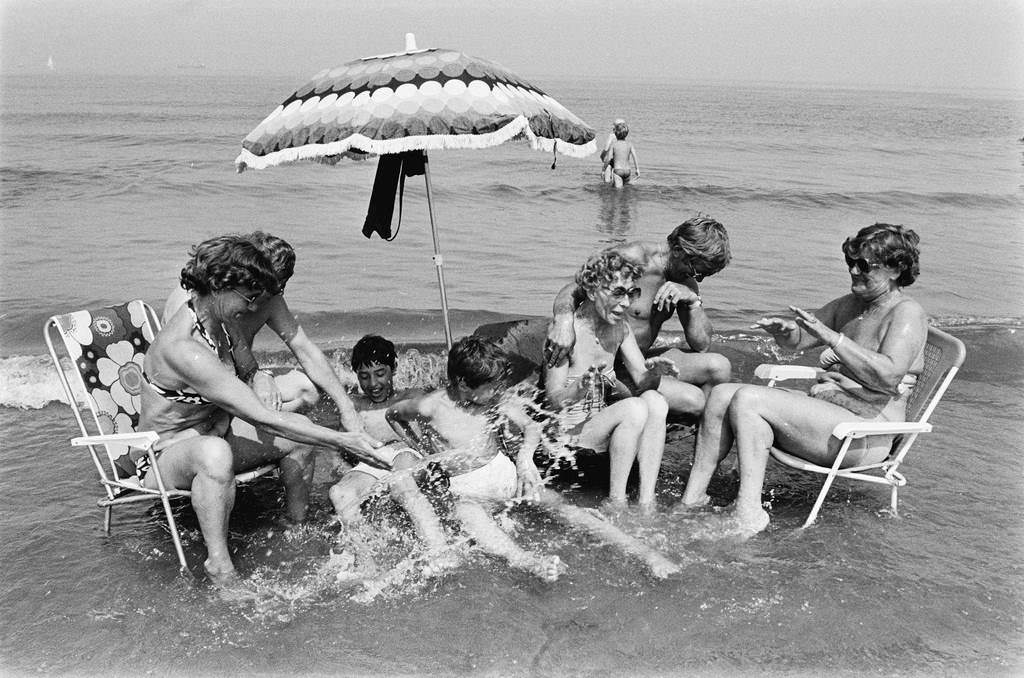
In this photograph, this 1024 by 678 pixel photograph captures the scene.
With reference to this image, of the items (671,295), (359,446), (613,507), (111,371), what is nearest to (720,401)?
(671,295)

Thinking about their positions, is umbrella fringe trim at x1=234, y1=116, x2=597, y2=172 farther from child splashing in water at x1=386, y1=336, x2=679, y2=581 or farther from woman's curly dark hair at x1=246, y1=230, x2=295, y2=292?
child splashing in water at x1=386, y1=336, x2=679, y2=581

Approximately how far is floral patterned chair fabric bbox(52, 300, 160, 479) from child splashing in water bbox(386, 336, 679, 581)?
1.42 meters

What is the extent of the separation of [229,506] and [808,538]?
291 cm

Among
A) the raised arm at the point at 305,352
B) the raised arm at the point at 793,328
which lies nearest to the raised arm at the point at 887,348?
the raised arm at the point at 793,328

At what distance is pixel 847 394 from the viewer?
465cm

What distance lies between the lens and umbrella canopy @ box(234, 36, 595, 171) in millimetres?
4531

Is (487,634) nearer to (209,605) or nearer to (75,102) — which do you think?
(209,605)

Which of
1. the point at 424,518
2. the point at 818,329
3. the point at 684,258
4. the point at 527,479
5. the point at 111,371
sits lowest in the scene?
the point at 424,518

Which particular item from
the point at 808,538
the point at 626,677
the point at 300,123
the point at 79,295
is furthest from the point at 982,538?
the point at 79,295

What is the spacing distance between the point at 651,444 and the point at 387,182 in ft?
8.41

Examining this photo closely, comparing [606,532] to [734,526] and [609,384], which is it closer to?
[734,526]

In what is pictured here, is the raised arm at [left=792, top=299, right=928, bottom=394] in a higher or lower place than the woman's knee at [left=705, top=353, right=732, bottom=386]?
higher

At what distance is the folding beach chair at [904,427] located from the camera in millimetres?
4324

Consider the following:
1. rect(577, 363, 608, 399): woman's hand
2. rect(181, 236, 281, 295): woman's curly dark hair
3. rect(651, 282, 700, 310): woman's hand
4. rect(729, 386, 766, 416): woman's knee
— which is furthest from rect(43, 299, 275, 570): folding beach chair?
rect(729, 386, 766, 416): woman's knee
